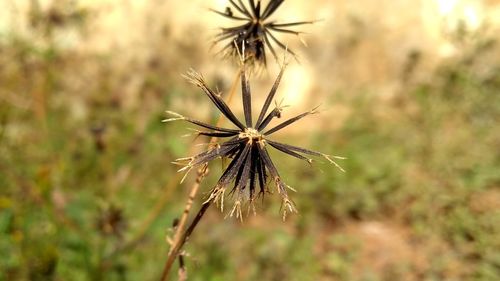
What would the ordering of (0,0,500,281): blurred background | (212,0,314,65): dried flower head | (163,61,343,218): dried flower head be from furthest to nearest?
(0,0,500,281): blurred background, (212,0,314,65): dried flower head, (163,61,343,218): dried flower head

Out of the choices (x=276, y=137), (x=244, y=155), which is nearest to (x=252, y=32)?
(x=244, y=155)

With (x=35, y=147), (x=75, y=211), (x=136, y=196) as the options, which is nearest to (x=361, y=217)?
(x=136, y=196)

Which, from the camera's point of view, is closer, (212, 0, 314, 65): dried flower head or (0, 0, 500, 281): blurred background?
(212, 0, 314, 65): dried flower head

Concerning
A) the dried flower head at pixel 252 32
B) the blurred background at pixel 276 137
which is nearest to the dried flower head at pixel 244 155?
the dried flower head at pixel 252 32

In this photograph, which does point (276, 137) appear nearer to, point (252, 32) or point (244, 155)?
point (252, 32)

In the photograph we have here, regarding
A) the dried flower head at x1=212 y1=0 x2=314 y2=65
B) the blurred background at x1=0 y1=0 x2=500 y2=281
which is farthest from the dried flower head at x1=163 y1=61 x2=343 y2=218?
the blurred background at x1=0 y1=0 x2=500 y2=281

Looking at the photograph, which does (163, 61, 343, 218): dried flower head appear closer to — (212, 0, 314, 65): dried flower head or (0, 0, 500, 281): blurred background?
(212, 0, 314, 65): dried flower head

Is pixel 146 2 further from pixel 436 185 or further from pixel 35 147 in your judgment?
pixel 436 185

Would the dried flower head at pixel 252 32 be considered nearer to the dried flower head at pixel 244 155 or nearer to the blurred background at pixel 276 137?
the dried flower head at pixel 244 155
